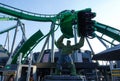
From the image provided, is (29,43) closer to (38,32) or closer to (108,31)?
(38,32)

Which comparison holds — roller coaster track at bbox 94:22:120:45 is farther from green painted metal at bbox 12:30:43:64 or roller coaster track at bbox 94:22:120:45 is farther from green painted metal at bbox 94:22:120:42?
green painted metal at bbox 12:30:43:64

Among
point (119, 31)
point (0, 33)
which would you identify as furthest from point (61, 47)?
point (0, 33)

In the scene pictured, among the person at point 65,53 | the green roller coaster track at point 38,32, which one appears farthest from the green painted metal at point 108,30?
the person at point 65,53

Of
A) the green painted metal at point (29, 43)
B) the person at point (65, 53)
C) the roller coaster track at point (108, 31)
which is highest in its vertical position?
the roller coaster track at point (108, 31)

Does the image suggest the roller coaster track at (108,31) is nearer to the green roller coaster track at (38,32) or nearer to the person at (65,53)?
the green roller coaster track at (38,32)

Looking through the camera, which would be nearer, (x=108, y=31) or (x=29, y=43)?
(x=29, y=43)

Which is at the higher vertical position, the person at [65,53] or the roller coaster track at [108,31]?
the roller coaster track at [108,31]

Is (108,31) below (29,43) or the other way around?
the other way around

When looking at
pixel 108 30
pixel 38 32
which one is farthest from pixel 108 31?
pixel 38 32

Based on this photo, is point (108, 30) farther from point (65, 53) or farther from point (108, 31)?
point (65, 53)

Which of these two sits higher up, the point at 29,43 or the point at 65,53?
the point at 29,43

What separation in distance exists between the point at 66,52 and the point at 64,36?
2.45 ft

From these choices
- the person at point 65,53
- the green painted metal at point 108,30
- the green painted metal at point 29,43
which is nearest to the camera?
the person at point 65,53

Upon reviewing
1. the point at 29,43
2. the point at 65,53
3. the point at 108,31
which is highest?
the point at 108,31
